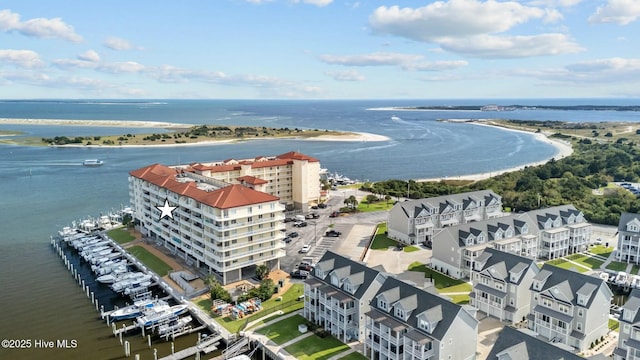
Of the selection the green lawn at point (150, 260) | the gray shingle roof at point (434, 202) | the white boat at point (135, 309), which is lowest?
the white boat at point (135, 309)

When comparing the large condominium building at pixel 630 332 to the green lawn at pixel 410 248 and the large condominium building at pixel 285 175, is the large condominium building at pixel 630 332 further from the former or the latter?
the large condominium building at pixel 285 175

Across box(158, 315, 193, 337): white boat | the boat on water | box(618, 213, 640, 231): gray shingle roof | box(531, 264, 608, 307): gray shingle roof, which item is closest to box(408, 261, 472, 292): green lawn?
box(531, 264, 608, 307): gray shingle roof

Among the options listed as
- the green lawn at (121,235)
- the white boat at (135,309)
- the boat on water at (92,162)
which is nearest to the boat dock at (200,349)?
the white boat at (135,309)

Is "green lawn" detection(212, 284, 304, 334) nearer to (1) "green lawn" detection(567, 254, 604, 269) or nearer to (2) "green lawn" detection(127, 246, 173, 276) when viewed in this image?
(2) "green lawn" detection(127, 246, 173, 276)

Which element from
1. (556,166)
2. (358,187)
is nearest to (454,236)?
(358,187)

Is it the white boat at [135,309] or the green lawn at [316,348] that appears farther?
the white boat at [135,309]

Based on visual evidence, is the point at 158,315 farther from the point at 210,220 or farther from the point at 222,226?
the point at 210,220

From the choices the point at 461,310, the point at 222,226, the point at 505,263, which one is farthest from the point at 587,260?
the point at 222,226
